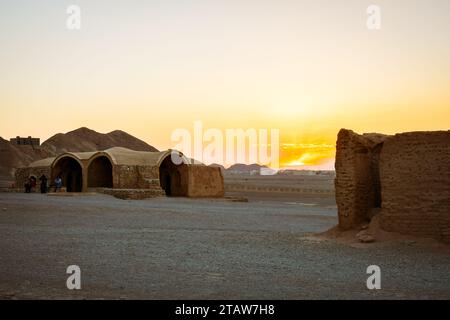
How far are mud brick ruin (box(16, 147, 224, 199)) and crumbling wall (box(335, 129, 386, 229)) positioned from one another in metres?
18.5

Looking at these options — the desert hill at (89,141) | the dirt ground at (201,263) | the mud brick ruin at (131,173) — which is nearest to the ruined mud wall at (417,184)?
the dirt ground at (201,263)

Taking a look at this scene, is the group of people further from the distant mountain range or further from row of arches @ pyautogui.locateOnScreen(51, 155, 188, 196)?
the distant mountain range

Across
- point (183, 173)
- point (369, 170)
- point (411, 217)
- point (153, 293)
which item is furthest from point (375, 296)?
point (183, 173)

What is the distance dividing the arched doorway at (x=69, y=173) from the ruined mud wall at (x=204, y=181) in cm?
928

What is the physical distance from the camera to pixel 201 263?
9000 millimetres

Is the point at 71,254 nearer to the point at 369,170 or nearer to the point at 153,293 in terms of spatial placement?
the point at 153,293

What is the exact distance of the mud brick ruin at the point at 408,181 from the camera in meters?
11.0

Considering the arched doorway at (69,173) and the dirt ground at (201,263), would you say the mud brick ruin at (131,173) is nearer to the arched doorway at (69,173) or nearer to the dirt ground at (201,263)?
the arched doorway at (69,173)

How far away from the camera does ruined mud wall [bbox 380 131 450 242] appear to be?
1097cm

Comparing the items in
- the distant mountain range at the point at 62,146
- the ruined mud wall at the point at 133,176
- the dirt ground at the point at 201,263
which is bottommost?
the dirt ground at the point at 201,263

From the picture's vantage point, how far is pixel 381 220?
1202 centimetres

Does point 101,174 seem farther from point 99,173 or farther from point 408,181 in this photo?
point 408,181

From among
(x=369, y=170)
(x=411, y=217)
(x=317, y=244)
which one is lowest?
(x=317, y=244)
